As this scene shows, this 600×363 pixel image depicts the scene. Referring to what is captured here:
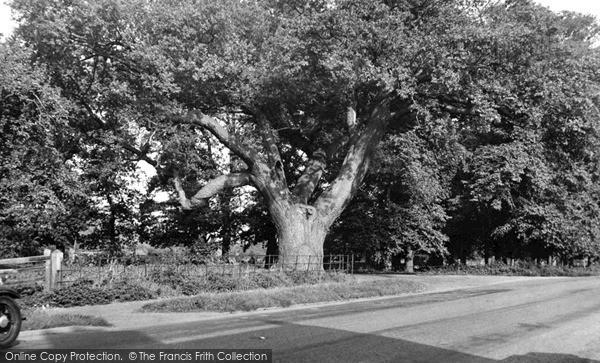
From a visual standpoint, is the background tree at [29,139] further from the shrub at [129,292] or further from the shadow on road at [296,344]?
the shadow on road at [296,344]

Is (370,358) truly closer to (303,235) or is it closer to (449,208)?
(303,235)

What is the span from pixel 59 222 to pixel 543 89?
25.5m

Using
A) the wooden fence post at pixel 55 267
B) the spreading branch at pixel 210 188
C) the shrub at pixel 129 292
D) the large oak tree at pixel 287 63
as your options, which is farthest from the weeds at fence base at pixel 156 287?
the spreading branch at pixel 210 188

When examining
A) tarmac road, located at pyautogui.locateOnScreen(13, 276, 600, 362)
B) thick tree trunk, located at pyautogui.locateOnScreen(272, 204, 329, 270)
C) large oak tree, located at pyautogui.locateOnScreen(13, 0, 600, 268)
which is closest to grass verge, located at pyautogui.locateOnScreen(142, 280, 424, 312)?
tarmac road, located at pyautogui.locateOnScreen(13, 276, 600, 362)

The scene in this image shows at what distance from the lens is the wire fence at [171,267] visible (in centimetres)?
1545

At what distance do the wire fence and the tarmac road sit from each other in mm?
3665

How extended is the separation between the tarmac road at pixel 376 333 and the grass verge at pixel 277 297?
2.28 ft

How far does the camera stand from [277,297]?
15.1 meters

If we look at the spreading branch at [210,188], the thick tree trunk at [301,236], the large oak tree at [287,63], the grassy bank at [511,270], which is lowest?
the grassy bank at [511,270]

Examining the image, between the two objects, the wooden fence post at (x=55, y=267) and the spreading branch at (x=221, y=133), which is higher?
the spreading branch at (x=221, y=133)

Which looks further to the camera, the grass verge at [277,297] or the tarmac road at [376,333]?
the grass verge at [277,297]

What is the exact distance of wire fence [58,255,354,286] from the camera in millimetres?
15453

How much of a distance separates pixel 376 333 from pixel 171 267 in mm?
9421

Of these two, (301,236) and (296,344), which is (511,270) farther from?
(296,344)
